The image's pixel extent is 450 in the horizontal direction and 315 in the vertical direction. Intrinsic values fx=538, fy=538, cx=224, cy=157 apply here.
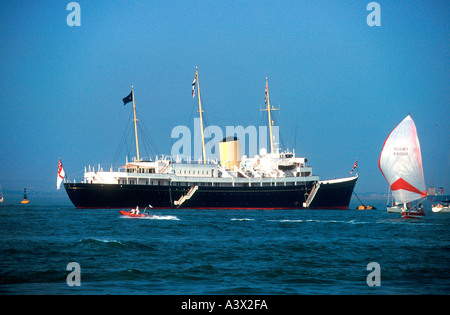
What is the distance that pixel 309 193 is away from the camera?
244 feet

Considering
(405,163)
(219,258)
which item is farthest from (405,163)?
(219,258)

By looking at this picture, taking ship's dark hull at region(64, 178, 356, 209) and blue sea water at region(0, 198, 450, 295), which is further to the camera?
ship's dark hull at region(64, 178, 356, 209)

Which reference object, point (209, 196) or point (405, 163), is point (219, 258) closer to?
point (405, 163)

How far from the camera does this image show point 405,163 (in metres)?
54.2

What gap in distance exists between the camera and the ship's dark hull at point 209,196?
2557 inches

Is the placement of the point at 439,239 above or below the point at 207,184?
below

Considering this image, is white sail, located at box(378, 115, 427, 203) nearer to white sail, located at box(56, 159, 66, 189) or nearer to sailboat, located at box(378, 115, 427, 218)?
sailboat, located at box(378, 115, 427, 218)

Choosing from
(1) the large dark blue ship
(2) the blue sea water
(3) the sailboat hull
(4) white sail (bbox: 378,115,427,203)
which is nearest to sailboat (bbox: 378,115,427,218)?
(4) white sail (bbox: 378,115,427,203)

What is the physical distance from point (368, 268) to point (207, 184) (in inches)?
1859

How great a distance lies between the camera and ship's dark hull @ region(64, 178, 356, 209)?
213ft

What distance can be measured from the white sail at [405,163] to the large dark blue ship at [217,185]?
20.0m

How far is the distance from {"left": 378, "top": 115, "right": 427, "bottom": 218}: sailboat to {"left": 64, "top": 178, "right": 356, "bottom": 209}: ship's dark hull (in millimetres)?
20072
